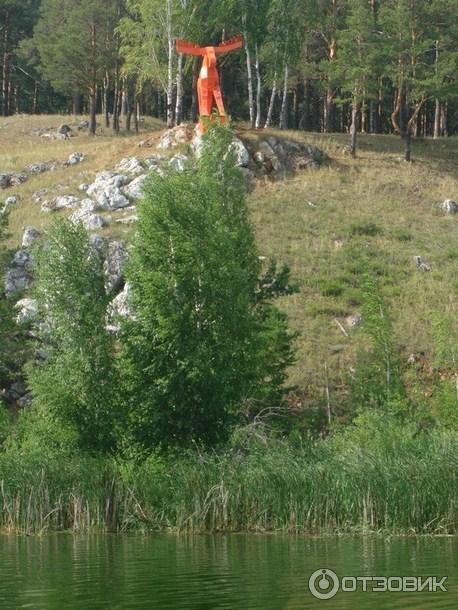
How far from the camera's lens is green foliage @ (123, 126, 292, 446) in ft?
106

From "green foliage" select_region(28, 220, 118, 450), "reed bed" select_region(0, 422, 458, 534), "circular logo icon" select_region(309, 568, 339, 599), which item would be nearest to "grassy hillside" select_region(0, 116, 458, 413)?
"green foliage" select_region(28, 220, 118, 450)

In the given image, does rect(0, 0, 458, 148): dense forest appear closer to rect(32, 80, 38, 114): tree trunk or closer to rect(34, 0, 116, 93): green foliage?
rect(34, 0, 116, 93): green foliage

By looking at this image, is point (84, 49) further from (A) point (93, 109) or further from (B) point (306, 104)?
(B) point (306, 104)

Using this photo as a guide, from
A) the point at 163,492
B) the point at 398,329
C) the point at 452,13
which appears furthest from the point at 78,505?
the point at 452,13

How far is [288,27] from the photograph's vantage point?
65.9 m

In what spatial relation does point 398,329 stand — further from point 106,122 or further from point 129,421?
point 106,122

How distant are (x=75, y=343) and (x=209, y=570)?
581 inches

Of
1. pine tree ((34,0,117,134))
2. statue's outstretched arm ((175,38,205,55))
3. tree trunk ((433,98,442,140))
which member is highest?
pine tree ((34,0,117,134))

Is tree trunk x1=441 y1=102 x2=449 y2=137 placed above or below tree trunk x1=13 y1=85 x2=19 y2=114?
below

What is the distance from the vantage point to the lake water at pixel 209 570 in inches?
617

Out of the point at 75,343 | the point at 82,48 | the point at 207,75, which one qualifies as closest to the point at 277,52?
the point at 207,75

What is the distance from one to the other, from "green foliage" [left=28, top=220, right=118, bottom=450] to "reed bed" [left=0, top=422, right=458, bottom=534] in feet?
9.99

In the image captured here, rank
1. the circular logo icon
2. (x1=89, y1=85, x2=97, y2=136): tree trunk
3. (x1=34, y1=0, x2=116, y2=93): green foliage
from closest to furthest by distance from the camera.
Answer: the circular logo icon → (x1=34, y1=0, x2=116, y2=93): green foliage → (x1=89, y1=85, x2=97, y2=136): tree trunk

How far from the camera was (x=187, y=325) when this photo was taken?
3312 cm
